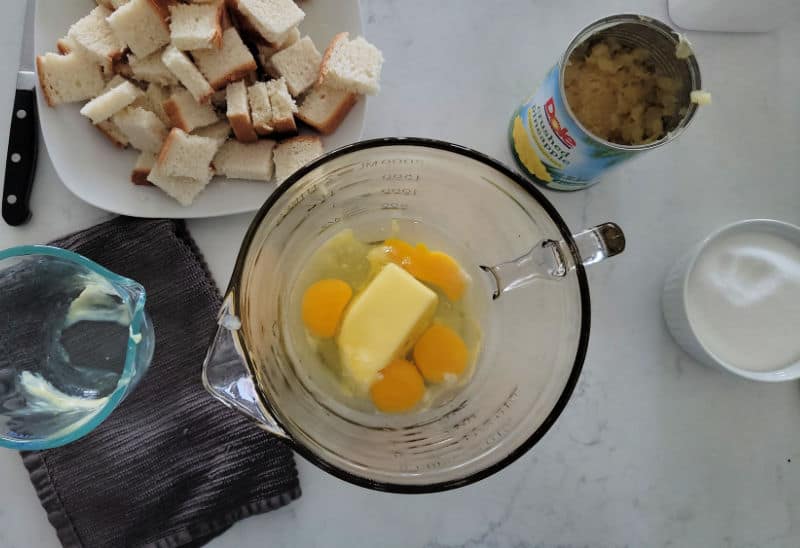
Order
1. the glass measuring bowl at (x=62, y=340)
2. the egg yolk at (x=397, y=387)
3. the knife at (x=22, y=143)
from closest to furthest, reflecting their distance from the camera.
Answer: the egg yolk at (x=397, y=387)
the glass measuring bowl at (x=62, y=340)
the knife at (x=22, y=143)

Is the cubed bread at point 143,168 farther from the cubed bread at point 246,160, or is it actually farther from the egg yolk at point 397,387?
the egg yolk at point 397,387

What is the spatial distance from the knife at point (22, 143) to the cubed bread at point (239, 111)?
33 centimetres

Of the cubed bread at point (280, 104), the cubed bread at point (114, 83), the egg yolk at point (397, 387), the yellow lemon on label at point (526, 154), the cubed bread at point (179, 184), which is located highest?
the cubed bread at point (114, 83)

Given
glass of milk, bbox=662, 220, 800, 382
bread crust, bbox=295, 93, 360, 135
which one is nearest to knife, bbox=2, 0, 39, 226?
bread crust, bbox=295, 93, 360, 135

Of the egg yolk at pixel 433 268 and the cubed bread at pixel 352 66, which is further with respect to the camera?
the cubed bread at pixel 352 66

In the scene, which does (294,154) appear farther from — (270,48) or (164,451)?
(164,451)

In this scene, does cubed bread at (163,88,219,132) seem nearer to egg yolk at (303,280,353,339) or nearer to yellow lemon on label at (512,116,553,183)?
egg yolk at (303,280,353,339)

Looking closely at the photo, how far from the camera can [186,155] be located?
2.95ft

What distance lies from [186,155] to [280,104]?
16 centimetres

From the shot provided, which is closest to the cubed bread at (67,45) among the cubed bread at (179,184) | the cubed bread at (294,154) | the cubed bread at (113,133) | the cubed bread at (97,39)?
the cubed bread at (97,39)

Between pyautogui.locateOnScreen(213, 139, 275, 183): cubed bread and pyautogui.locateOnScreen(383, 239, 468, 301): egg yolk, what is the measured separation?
10.1 inches

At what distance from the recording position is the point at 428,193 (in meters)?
0.81

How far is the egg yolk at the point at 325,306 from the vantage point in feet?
2.54

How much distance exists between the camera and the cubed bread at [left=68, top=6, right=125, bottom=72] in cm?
91
